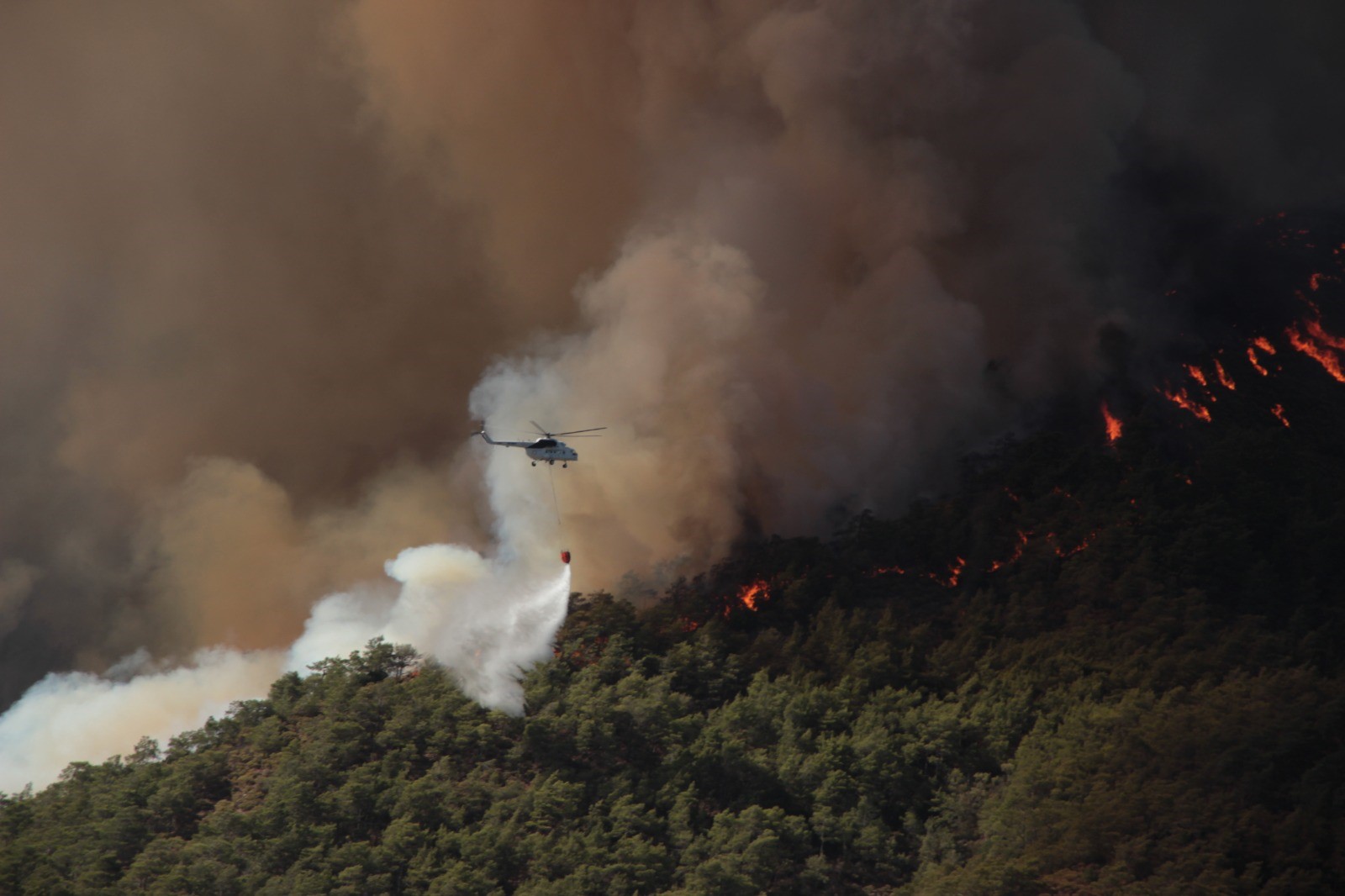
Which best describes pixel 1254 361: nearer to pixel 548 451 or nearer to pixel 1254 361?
pixel 1254 361

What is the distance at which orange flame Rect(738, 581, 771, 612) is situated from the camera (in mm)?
69812

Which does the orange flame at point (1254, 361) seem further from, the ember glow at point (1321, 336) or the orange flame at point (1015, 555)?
the orange flame at point (1015, 555)

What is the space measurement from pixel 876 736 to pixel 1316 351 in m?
46.0

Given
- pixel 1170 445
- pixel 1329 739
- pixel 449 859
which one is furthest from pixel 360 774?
pixel 1170 445

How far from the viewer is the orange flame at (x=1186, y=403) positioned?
77500mm

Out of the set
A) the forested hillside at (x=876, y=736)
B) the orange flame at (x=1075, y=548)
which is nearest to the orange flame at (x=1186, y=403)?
the forested hillside at (x=876, y=736)

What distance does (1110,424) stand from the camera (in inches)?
3046

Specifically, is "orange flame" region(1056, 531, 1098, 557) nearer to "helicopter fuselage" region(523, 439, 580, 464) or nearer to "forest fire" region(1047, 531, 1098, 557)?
"forest fire" region(1047, 531, 1098, 557)

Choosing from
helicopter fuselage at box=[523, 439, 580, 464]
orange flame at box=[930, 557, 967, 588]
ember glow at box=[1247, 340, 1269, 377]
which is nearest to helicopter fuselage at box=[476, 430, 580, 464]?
helicopter fuselage at box=[523, 439, 580, 464]

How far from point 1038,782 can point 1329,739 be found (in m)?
10.9

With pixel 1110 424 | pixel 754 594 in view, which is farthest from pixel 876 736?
pixel 1110 424

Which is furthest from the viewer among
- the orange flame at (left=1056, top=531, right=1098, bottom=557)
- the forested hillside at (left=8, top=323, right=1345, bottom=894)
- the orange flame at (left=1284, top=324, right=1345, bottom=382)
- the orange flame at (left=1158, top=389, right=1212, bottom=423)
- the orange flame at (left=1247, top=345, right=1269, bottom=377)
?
the orange flame at (left=1284, top=324, right=1345, bottom=382)

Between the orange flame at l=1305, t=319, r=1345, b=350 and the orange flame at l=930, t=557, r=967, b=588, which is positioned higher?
the orange flame at l=1305, t=319, r=1345, b=350

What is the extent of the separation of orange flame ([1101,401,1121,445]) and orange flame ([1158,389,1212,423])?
141 inches
